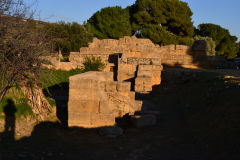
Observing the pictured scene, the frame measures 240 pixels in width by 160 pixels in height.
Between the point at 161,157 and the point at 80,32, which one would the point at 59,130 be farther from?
the point at 80,32

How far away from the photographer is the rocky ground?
5055mm

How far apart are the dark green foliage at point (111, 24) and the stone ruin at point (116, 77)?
36.1ft

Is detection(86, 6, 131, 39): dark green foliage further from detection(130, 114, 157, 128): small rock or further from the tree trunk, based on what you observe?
the tree trunk

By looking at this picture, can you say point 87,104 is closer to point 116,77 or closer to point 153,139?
point 153,139

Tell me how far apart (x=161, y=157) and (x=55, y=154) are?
220 centimetres

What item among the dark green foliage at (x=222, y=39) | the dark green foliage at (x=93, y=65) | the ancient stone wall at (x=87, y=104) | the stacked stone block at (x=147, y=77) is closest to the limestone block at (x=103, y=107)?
the ancient stone wall at (x=87, y=104)

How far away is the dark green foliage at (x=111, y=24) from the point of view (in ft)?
113

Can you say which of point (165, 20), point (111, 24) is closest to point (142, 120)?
point (165, 20)

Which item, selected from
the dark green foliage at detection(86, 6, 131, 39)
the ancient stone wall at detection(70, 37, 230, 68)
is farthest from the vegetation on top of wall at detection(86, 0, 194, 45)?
the ancient stone wall at detection(70, 37, 230, 68)

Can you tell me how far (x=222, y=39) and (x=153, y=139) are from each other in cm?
3676

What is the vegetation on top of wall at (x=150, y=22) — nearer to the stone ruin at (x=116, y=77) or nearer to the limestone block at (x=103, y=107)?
the stone ruin at (x=116, y=77)

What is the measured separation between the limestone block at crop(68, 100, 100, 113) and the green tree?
2701 centimetres

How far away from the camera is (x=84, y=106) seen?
6703mm

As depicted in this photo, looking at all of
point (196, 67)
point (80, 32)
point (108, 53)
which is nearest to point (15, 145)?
point (108, 53)
